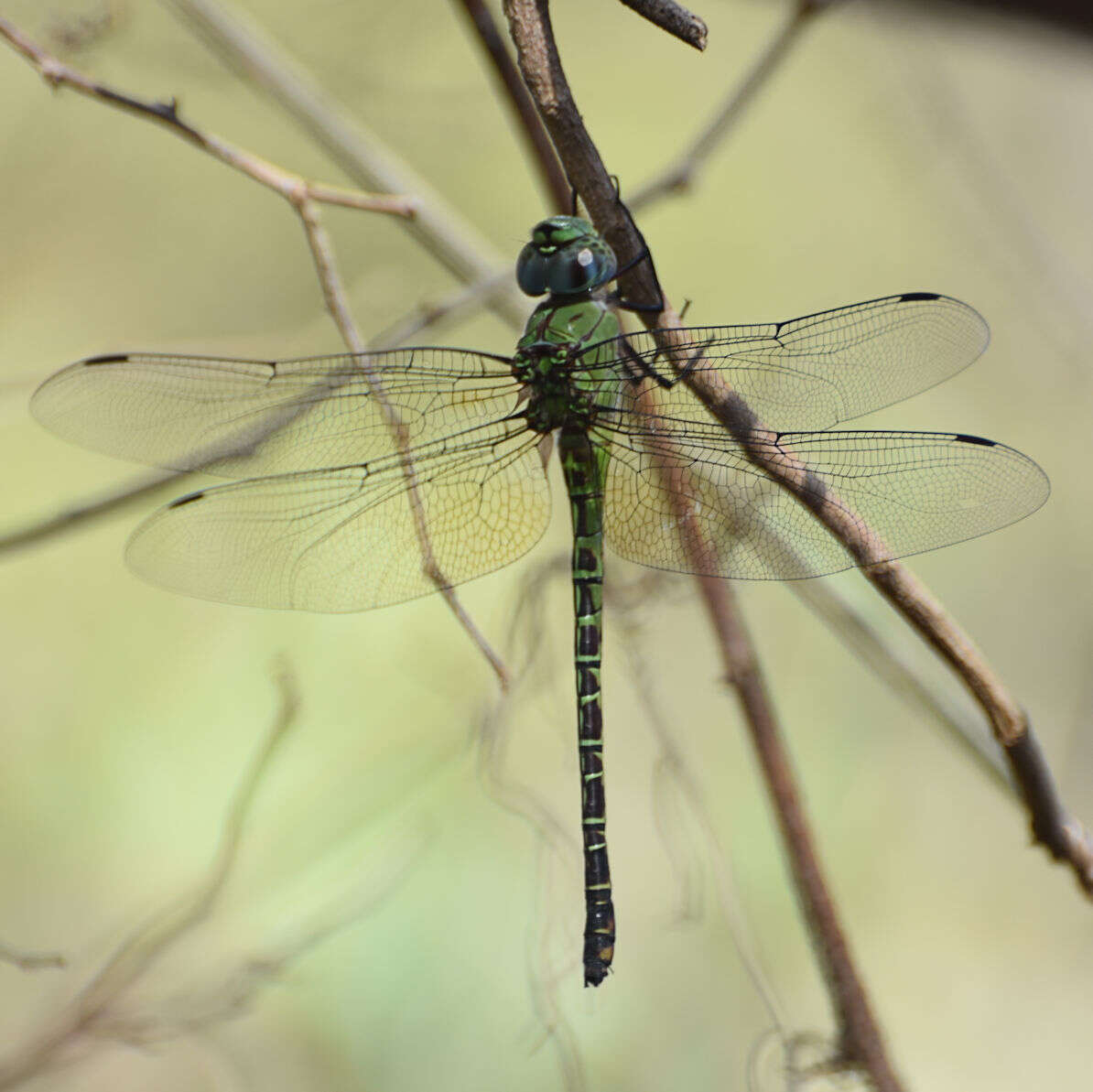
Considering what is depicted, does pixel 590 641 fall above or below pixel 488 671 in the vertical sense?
below

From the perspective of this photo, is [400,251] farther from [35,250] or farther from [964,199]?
[964,199]

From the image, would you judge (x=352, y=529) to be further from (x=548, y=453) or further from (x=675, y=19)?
(x=675, y=19)

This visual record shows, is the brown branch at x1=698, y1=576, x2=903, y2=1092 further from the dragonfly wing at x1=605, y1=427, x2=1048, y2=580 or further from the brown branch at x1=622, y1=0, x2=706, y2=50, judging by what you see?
the brown branch at x1=622, y1=0, x2=706, y2=50

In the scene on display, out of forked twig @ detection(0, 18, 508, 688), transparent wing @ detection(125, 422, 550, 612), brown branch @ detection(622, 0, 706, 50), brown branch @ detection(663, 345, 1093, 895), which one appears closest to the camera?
brown branch @ detection(622, 0, 706, 50)

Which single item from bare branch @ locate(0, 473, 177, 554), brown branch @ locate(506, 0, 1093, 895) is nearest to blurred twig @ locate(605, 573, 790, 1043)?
brown branch @ locate(506, 0, 1093, 895)

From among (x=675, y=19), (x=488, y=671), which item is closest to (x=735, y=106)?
(x=675, y=19)

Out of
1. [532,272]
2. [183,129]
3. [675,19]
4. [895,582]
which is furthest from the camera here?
[532,272]

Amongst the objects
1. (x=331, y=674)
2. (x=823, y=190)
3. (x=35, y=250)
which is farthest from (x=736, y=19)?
(x=331, y=674)
